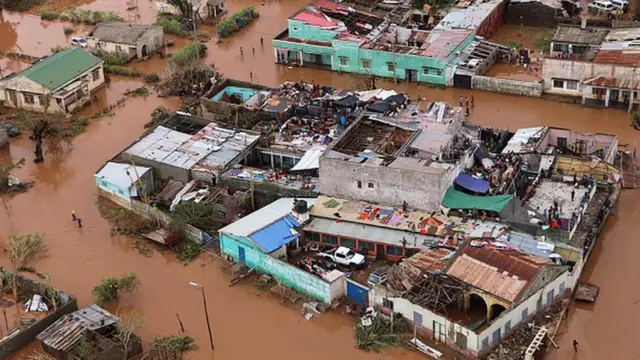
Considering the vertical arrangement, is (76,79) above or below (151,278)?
above

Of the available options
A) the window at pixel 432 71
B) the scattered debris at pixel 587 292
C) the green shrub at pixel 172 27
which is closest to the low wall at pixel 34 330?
the scattered debris at pixel 587 292

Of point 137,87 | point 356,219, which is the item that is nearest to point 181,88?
point 137,87

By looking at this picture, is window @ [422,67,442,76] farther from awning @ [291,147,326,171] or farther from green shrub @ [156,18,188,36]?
green shrub @ [156,18,188,36]

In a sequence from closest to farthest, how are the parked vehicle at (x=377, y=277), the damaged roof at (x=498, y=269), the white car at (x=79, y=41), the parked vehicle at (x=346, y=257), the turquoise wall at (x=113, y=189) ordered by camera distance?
the damaged roof at (x=498, y=269), the parked vehicle at (x=377, y=277), the parked vehicle at (x=346, y=257), the turquoise wall at (x=113, y=189), the white car at (x=79, y=41)

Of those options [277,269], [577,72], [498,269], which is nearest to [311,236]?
[277,269]

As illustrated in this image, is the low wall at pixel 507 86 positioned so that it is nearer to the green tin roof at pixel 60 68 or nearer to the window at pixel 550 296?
the window at pixel 550 296

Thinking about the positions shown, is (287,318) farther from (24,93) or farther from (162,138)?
(24,93)

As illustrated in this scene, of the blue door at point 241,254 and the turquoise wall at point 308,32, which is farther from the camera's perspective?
the turquoise wall at point 308,32
